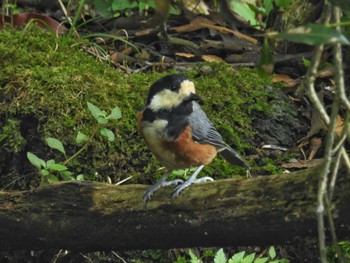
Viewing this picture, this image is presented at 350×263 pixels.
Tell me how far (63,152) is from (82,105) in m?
0.54

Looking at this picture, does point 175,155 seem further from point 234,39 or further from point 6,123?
point 234,39

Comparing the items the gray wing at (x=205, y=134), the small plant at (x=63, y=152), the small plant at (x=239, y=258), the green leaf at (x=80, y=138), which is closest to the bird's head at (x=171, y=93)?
the gray wing at (x=205, y=134)

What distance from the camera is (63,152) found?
176 inches

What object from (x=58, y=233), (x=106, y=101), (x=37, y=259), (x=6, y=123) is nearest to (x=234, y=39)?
(x=106, y=101)

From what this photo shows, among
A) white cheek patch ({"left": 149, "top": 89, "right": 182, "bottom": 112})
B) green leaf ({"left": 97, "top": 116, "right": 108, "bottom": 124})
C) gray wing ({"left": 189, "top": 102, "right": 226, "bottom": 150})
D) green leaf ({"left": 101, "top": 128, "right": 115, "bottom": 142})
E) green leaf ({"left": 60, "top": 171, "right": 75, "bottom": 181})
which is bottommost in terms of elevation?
green leaf ({"left": 60, "top": 171, "right": 75, "bottom": 181})

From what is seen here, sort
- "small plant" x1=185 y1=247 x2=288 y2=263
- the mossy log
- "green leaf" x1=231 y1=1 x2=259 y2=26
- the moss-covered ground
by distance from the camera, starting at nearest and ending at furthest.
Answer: the mossy log < "small plant" x1=185 y1=247 x2=288 y2=263 < the moss-covered ground < "green leaf" x1=231 y1=1 x2=259 y2=26

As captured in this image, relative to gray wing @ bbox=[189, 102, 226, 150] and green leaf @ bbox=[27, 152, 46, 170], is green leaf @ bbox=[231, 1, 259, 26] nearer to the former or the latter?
gray wing @ bbox=[189, 102, 226, 150]

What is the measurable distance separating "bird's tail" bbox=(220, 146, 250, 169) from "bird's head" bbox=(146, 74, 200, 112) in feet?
1.61

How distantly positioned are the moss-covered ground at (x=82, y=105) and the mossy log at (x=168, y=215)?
98 centimetres

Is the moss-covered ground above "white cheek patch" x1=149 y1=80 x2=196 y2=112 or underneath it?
underneath

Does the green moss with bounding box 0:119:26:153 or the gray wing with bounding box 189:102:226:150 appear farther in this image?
the green moss with bounding box 0:119:26:153

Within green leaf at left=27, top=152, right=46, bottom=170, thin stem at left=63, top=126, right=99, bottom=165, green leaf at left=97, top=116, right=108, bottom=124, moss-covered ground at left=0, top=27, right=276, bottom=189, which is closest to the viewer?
green leaf at left=27, top=152, right=46, bottom=170

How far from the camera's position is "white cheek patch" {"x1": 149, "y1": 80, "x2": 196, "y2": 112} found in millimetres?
3992

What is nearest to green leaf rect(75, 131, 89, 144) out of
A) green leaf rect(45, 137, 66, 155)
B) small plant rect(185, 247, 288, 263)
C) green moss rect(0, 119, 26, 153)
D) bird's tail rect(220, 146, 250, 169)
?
green leaf rect(45, 137, 66, 155)
